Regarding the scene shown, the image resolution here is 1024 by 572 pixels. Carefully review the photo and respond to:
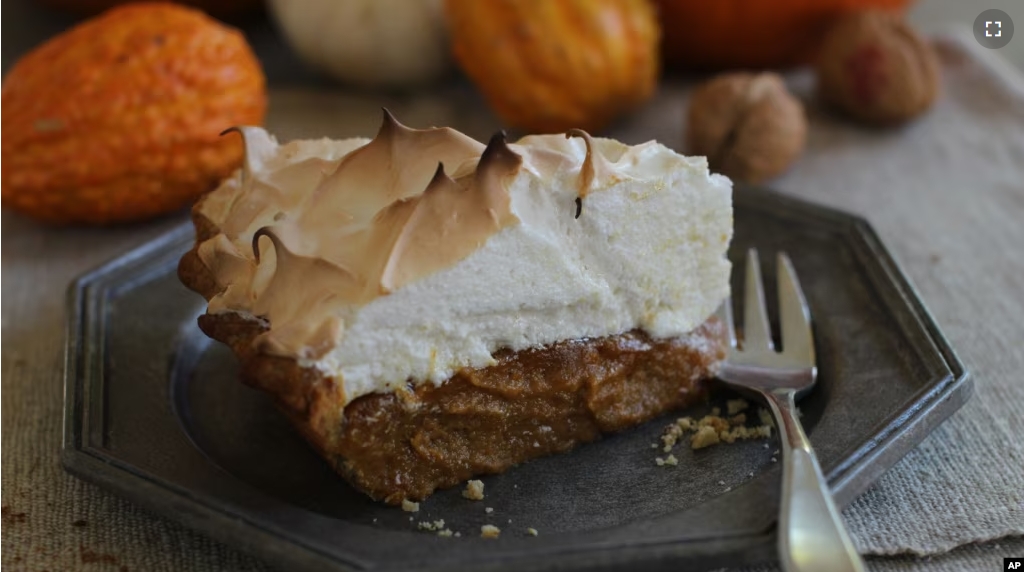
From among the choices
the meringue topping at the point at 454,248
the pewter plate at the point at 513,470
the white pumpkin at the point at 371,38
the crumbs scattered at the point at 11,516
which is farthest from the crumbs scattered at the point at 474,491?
the white pumpkin at the point at 371,38

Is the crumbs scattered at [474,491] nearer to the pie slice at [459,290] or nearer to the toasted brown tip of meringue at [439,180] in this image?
the pie slice at [459,290]

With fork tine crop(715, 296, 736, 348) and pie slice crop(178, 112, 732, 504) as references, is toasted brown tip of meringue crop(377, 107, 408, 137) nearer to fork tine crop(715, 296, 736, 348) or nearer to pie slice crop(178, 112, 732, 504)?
pie slice crop(178, 112, 732, 504)

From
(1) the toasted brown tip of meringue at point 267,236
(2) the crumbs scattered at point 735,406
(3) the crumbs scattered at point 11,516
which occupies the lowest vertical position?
(3) the crumbs scattered at point 11,516

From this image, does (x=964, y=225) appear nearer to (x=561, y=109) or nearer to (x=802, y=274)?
(x=802, y=274)

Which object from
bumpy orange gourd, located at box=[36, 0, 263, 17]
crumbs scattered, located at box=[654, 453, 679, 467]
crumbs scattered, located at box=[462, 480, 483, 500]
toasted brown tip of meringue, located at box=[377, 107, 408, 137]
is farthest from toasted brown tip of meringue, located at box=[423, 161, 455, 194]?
bumpy orange gourd, located at box=[36, 0, 263, 17]

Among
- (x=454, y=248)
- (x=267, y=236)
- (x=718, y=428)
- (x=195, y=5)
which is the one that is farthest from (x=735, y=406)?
(x=195, y=5)

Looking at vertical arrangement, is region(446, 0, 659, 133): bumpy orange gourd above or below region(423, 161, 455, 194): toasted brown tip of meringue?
below
